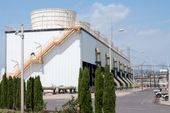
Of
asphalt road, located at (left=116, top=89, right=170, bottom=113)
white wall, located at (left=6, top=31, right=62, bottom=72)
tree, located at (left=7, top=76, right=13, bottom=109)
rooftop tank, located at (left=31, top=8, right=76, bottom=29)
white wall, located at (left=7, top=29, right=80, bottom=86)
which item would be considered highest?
rooftop tank, located at (left=31, top=8, right=76, bottom=29)

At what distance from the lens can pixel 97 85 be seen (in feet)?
65.5

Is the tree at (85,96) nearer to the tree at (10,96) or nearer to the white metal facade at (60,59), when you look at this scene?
the tree at (10,96)

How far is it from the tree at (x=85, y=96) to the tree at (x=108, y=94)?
143cm

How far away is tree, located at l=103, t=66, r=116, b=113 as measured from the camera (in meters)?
19.1

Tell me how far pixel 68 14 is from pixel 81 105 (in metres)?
60.2

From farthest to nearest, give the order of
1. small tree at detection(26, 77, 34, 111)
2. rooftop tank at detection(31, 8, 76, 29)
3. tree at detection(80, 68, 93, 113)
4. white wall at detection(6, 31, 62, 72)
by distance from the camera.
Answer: rooftop tank at detection(31, 8, 76, 29) → white wall at detection(6, 31, 62, 72) → small tree at detection(26, 77, 34, 111) → tree at detection(80, 68, 93, 113)

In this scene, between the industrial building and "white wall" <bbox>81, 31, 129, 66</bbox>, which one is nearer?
the industrial building

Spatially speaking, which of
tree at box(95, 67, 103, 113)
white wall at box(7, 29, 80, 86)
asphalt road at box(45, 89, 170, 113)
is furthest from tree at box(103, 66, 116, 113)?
white wall at box(7, 29, 80, 86)

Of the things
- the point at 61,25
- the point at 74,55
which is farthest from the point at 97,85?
the point at 61,25

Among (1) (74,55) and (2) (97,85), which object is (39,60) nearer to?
(1) (74,55)

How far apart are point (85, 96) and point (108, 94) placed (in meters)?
1.80

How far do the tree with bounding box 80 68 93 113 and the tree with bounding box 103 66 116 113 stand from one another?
4.70ft

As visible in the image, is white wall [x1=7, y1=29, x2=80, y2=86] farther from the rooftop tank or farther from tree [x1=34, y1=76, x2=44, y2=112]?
tree [x1=34, y1=76, x2=44, y2=112]

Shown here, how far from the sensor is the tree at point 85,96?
20.3 meters
